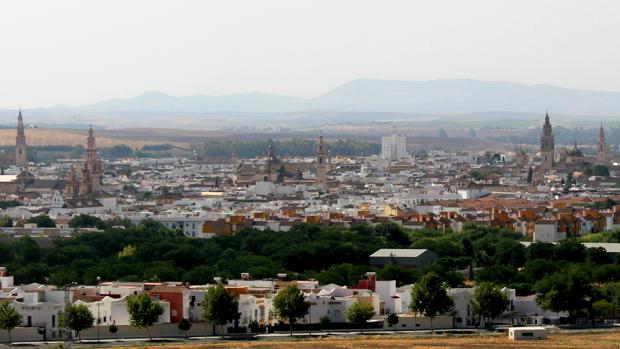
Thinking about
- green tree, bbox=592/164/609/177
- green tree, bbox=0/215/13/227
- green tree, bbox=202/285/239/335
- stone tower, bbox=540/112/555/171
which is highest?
green tree, bbox=202/285/239/335

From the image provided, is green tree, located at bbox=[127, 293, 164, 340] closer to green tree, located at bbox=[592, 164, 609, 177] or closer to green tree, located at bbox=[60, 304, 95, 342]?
green tree, located at bbox=[60, 304, 95, 342]

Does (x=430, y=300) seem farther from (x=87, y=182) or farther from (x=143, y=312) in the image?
(x=87, y=182)

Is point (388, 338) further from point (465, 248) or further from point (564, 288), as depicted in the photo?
point (465, 248)

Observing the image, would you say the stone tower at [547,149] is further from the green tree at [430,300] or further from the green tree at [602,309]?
the green tree at [430,300]

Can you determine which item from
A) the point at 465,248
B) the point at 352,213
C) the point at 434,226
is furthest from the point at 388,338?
the point at 352,213

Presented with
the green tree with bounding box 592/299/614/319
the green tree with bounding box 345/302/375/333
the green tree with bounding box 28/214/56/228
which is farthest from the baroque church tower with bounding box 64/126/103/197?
the green tree with bounding box 345/302/375/333

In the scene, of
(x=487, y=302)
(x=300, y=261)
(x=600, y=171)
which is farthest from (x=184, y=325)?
(x=600, y=171)
